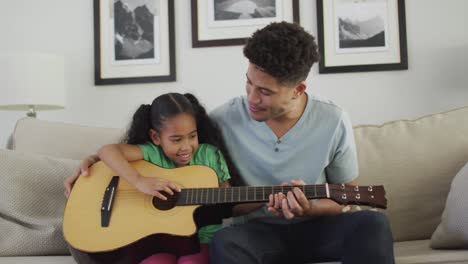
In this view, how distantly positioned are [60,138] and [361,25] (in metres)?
1.53

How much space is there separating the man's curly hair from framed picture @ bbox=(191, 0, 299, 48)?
3.85 feet

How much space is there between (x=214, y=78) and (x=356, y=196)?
1407 mm

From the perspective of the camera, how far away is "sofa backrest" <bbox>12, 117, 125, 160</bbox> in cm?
194

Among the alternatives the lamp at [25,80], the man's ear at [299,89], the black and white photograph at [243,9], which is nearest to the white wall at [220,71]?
the black and white photograph at [243,9]

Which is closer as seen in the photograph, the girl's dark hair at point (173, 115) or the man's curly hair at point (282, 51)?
the man's curly hair at point (282, 51)

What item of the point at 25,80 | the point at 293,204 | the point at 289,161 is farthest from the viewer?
the point at 25,80

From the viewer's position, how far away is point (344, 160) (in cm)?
155

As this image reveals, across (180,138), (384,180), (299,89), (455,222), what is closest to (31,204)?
(180,138)

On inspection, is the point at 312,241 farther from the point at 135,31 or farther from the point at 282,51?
the point at 135,31

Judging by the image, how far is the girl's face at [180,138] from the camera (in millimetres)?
1550

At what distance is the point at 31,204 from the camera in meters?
1.64

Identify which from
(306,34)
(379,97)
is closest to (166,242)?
(306,34)

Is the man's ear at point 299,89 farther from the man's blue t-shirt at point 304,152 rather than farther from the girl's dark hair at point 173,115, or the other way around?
the girl's dark hair at point 173,115

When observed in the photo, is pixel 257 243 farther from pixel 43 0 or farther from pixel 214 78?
pixel 43 0
